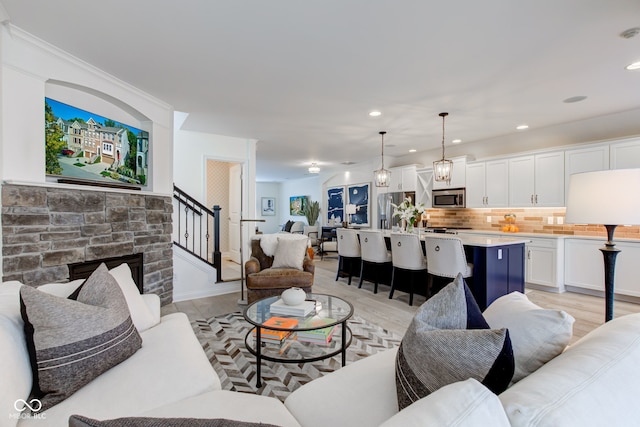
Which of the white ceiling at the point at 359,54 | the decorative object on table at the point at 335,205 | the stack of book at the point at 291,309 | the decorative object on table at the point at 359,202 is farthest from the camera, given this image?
the decorative object on table at the point at 335,205

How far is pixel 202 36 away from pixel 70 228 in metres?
2.02

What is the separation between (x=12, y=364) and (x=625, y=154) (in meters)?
6.26

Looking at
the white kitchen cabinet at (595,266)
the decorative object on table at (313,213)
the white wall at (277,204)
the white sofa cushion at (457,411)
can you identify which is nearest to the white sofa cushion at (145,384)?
the white sofa cushion at (457,411)

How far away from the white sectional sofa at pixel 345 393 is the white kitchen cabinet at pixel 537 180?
4613mm

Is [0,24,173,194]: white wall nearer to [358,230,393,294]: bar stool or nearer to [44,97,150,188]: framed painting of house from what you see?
[44,97,150,188]: framed painting of house

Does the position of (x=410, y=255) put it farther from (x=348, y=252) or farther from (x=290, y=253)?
(x=290, y=253)

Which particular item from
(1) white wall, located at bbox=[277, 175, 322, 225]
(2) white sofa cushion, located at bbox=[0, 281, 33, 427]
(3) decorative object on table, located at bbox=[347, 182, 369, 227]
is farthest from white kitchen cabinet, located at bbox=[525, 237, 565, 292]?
(1) white wall, located at bbox=[277, 175, 322, 225]

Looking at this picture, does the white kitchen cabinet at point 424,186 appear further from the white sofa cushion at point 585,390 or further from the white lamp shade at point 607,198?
the white sofa cushion at point 585,390

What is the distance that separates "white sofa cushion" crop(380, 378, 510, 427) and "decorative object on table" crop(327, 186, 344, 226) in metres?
8.37

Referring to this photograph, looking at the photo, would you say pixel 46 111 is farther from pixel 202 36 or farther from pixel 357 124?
pixel 357 124

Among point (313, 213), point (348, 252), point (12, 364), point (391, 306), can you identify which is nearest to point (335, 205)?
point (313, 213)

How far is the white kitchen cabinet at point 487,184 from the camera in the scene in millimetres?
5512

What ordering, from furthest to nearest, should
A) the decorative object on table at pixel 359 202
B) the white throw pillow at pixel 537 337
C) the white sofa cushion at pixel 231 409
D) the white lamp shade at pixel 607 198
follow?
1. the decorative object on table at pixel 359 202
2. the white lamp shade at pixel 607 198
3. the white sofa cushion at pixel 231 409
4. the white throw pillow at pixel 537 337

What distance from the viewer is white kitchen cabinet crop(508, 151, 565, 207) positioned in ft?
15.9
